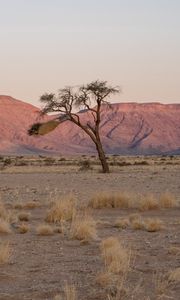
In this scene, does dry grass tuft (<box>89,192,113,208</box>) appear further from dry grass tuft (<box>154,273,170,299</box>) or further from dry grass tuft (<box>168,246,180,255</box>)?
dry grass tuft (<box>154,273,170,299</box>)

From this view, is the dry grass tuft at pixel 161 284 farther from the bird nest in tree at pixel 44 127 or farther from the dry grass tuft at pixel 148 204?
the bird nest in tree at pixel 44 127

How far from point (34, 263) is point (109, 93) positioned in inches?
1515

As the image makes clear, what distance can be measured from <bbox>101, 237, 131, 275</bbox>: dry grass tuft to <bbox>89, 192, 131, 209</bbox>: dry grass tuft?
1012 centimetres

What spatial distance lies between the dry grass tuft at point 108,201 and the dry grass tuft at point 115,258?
33.2 feet

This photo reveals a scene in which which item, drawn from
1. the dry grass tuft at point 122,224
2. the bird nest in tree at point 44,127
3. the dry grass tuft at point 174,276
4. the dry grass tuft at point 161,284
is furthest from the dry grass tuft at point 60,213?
the bird nest in tree at point 44,127

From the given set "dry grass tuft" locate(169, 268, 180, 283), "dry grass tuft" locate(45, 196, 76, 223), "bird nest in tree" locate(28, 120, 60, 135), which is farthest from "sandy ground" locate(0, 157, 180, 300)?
"bird nest in tree" locate(28, 120, 60, 135)

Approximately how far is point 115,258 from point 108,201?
12.4 metres

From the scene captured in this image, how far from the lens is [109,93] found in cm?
4981

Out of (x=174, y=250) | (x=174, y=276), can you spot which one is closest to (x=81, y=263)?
(x=174, y=250)

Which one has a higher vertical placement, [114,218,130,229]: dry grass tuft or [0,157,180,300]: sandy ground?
[114,218,130,229]: dry grass tuft

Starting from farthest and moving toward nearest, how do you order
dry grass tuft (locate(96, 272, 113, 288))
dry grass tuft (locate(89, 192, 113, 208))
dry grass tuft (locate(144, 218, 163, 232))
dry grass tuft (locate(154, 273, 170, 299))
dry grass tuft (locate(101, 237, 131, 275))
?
1. dry grass tuft (locate(89, 192, 113, 208))
2. dry grass tuft (locate(144, 218, 163, 232))
3. dry grass tuft (locate(101, 237, 131, 275))
4. dry grass tuft (locate(96, 272, 113, 288))
5. dry grass tuft (locate(154, 273, 170, 299))

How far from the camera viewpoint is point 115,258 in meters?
11.1

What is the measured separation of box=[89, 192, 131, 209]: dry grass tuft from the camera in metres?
23.1

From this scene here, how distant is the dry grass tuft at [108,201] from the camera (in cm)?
2312
